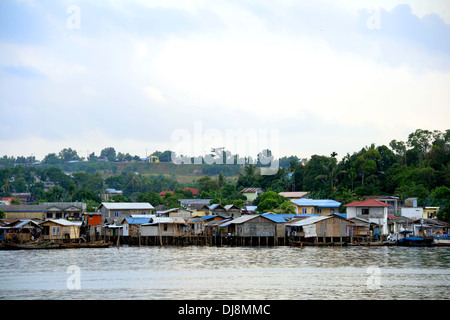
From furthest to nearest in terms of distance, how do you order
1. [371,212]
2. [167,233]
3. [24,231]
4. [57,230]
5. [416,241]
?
1. [167,233]
2. [24,231]
3. [57,230]
4. [371,212]
5. [416,241]

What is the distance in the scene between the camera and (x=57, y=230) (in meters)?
50.9

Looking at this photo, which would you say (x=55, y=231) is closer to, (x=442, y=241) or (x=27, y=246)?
(x=27, y=246)

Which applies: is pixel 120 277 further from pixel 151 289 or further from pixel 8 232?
pixel 8 232

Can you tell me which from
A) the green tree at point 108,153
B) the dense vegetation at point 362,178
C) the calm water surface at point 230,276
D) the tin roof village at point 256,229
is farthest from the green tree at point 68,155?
the calm water surface at point 230,276

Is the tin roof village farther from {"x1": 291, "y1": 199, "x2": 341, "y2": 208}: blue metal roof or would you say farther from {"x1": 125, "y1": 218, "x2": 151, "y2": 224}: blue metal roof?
{"x1": 291, "y1": 199, "x2": 341, "y2": 208}: blue metal roof

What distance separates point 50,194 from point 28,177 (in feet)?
118

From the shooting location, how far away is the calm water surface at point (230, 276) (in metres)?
23.7

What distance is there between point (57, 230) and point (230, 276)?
26.8 metres

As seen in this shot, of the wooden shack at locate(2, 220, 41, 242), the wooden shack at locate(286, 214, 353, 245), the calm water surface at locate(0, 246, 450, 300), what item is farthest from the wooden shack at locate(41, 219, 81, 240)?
the wooden shack at locate(286, 214, 353, 245)

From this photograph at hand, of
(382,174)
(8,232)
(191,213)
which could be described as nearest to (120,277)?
(8,232)

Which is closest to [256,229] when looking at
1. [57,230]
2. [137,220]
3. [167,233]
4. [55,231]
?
[167,233]

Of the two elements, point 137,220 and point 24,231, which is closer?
point 24,231

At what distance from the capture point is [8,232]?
52.2m

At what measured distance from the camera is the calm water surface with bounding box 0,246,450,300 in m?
23.7
